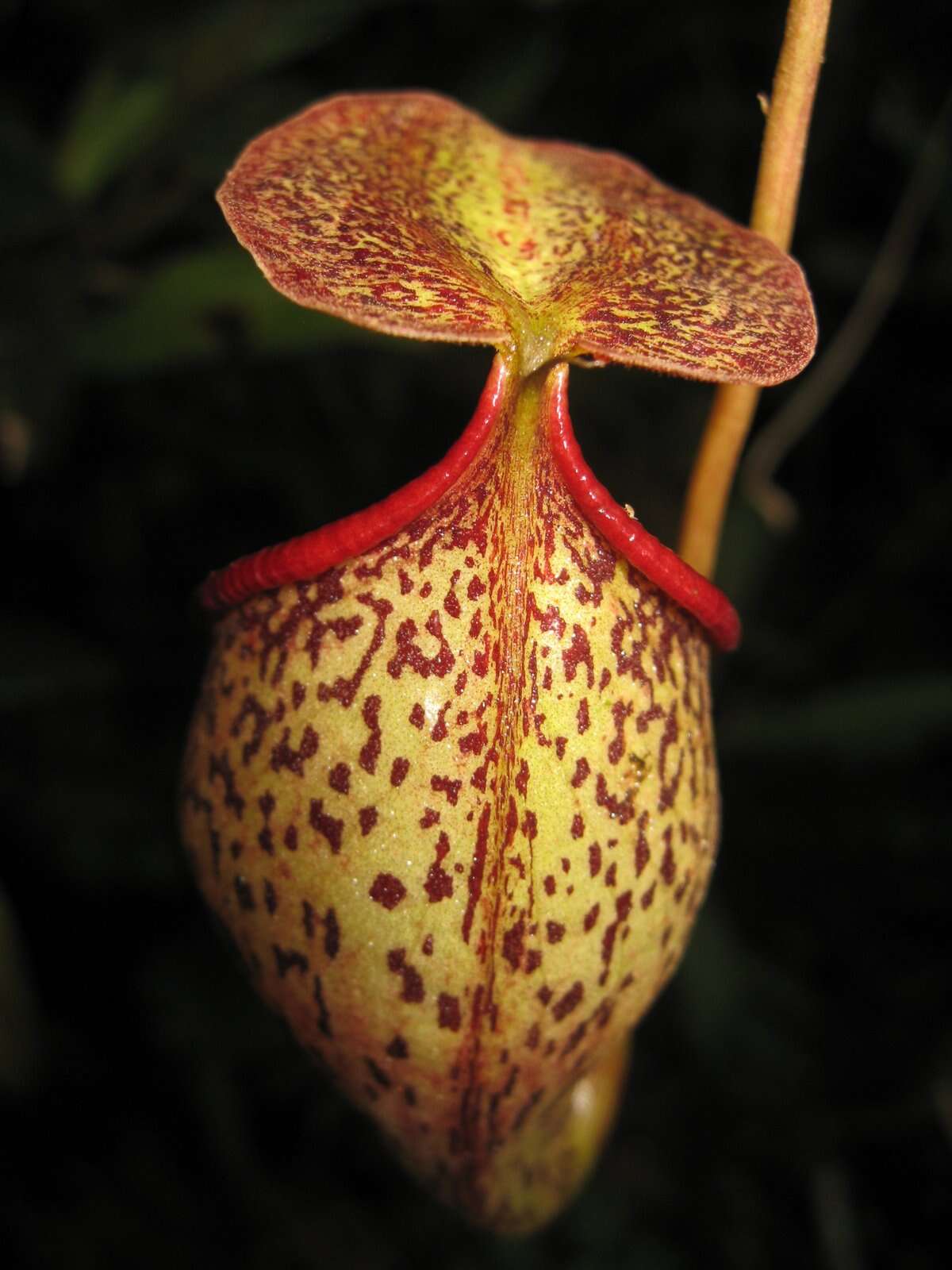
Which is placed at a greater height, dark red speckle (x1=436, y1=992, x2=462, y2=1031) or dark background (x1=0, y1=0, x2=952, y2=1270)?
dark red speckle (x1=436, y1=992, x2=462, y2=1031)

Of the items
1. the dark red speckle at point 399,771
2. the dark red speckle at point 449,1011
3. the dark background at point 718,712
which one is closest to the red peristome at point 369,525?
the dark red speckle at point 399,771

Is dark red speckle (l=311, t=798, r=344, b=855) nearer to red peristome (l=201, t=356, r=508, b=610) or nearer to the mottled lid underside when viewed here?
red peristome (l=201, t=356, r=508, b=610)

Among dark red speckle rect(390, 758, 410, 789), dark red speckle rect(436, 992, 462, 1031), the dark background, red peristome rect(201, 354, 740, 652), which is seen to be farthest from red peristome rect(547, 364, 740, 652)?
the dark background

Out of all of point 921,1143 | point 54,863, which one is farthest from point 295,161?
point 921,1143

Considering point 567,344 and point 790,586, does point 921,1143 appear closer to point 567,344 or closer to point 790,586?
point 790,586

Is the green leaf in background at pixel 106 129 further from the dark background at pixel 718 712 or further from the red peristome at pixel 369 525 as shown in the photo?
the red peristome at pixel 369 525
